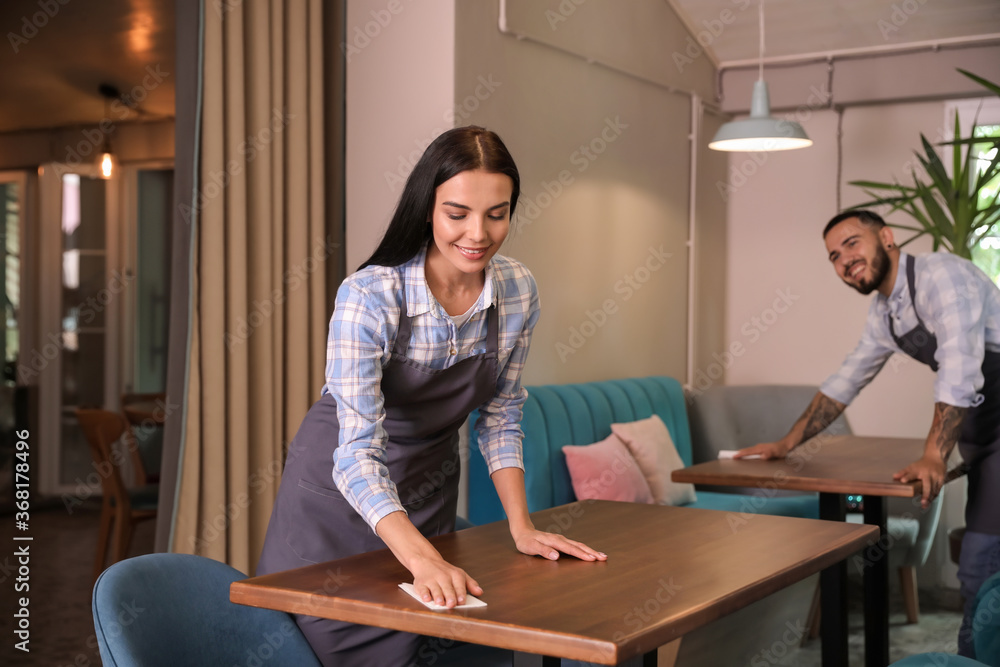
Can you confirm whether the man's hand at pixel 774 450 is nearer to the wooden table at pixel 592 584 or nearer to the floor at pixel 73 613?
the floor at pixel 73 613

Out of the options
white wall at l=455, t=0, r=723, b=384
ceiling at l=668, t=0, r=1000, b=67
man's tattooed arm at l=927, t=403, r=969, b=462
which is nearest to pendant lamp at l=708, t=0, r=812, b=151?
white wall at l=455, t=0, r=723, b=384

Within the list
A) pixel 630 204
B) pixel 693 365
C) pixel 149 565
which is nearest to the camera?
pixel 149 565

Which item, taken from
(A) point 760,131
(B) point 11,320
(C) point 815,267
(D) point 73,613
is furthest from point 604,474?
(B) point 11,320

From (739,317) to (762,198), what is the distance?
72cm

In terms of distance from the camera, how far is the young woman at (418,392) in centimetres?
174

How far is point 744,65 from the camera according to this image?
5707 mm

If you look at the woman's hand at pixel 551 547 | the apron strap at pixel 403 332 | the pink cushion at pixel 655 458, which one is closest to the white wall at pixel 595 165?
the pink cushion at pixel 655 458

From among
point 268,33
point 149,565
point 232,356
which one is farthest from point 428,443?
point 268,33

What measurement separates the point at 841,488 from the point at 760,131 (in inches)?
71.0

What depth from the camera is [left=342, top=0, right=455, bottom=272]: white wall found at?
11.7ft

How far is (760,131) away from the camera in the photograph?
165 inches

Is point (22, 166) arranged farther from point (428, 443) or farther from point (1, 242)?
point (428, 443)

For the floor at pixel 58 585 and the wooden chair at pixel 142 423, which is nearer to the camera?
the floor at pixel 58 585

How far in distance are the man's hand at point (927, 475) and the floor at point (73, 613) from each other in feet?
3.12
